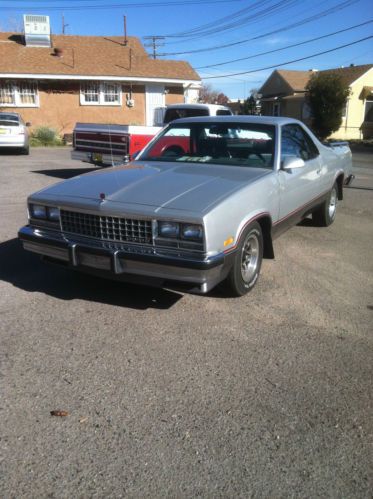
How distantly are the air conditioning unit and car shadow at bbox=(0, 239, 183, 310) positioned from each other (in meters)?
23.4

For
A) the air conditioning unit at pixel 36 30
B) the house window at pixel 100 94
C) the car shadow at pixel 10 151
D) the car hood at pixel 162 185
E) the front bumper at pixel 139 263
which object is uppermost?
the air conditioning unit at pixel 36 30

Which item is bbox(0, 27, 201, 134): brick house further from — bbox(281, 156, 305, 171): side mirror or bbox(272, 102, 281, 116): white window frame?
bbox(281, 156, 305, 171): side mirror

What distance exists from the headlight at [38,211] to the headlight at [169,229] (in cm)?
122

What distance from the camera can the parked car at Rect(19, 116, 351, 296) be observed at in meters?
3.57

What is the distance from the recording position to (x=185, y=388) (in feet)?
9.66

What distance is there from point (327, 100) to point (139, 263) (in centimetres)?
2720

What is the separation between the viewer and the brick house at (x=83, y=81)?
926 inches

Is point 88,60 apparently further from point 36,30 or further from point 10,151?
point 10,151

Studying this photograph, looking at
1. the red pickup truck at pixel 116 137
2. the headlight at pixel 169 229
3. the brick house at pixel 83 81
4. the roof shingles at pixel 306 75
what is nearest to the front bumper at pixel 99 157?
the red pickup truck at pixel 116 137

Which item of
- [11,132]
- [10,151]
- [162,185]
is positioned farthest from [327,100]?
[162,185]

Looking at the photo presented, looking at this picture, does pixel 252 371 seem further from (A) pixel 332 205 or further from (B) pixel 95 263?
(A) pixel 332 205

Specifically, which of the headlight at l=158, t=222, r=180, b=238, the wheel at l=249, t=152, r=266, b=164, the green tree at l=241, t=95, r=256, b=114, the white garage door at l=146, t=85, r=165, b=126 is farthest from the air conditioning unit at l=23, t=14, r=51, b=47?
the green tree at l=241, t=95, r=256, b=114

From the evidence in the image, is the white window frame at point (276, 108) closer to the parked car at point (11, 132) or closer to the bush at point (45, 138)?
the bush at point (45, 138)

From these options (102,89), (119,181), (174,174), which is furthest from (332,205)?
(102,89)
